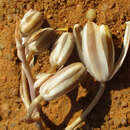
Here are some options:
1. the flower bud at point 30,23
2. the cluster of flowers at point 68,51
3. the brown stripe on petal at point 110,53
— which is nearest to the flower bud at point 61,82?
the cluster of flowers at point 68,51

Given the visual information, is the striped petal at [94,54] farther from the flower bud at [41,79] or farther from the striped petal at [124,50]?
the flower bud at [41,79]

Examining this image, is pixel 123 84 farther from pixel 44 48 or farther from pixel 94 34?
pixel 44 48

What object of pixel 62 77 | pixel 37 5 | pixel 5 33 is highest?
pixel 37 5

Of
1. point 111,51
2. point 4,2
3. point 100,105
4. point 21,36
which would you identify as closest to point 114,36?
point 111,51

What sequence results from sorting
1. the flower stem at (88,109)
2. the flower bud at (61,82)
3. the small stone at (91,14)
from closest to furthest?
the flower bud at (61,82) → the flower stem at (88,109) → the small stone at (91,14)

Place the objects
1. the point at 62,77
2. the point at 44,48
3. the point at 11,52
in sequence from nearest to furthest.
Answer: the point at 62,77, the point at 44,48, the point at 11,52

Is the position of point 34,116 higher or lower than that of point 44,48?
lower
